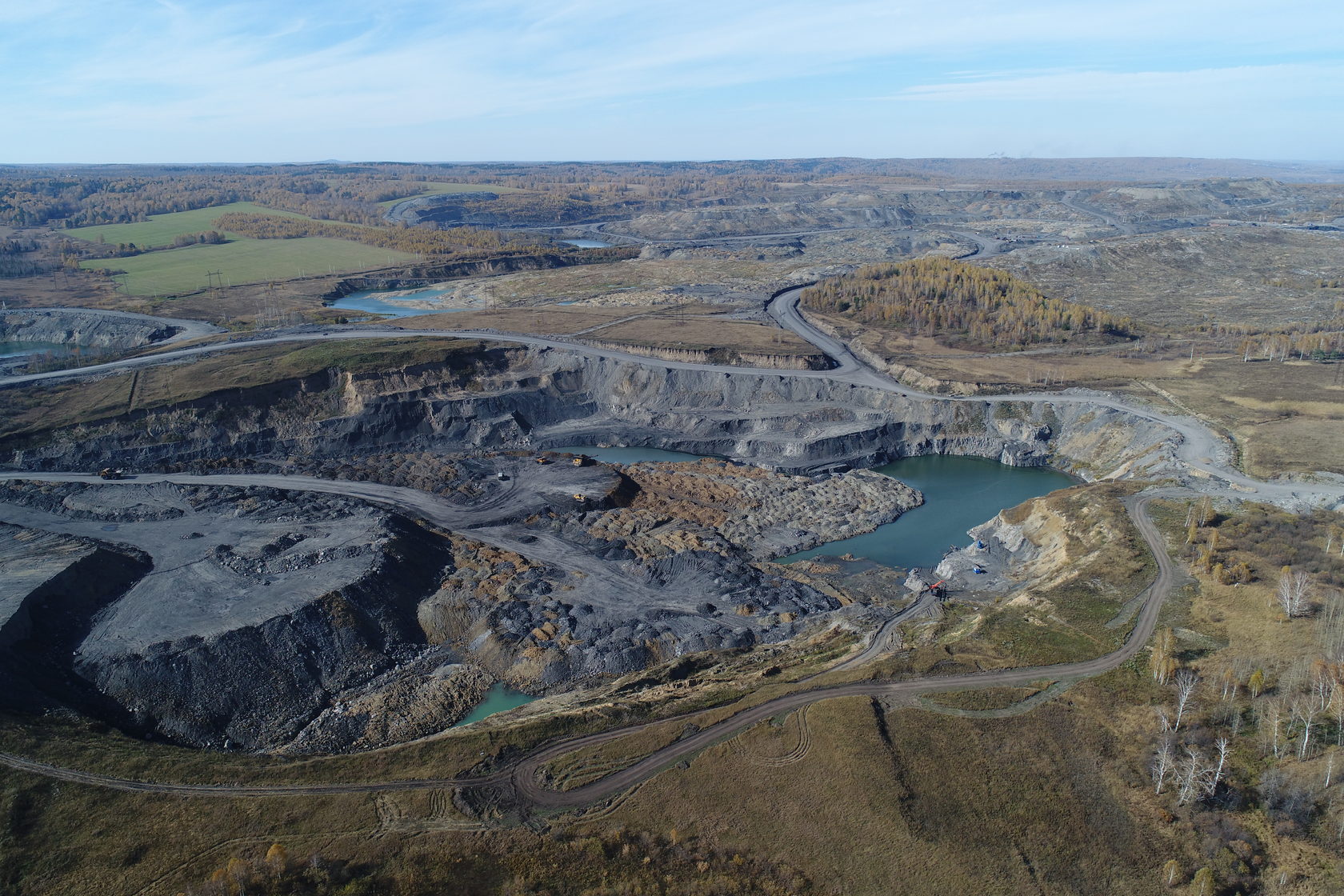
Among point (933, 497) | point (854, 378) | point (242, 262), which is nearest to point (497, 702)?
point (933, 497)

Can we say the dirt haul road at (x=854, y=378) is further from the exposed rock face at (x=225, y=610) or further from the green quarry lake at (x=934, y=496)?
the exposed rock face at (x=225, y=610)

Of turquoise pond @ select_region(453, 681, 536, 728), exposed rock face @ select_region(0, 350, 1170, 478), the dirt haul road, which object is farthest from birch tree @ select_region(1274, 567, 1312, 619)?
turquoise pond @ select_region(453, 681, 536, 728)

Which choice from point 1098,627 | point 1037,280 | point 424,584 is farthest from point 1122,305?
point 424,584

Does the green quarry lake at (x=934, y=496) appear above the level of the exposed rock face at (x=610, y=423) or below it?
Result: below

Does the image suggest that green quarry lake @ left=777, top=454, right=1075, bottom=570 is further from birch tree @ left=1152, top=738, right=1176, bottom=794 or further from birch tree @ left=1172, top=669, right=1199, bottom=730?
birch tree @ left=1152, top=738, right=1176, bottom=794

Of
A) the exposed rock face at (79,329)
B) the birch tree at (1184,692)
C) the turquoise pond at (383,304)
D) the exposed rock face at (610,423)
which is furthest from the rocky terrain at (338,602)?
the turquoise pond at (383,304)
